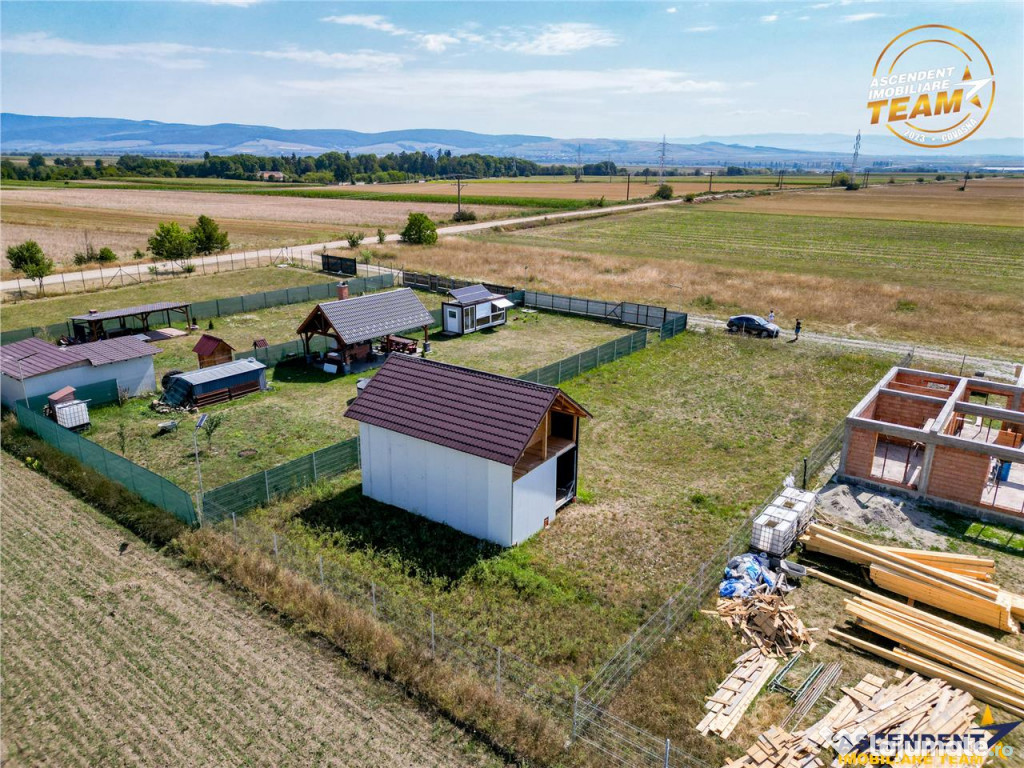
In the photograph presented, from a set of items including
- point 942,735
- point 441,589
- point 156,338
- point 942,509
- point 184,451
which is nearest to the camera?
point 942,735

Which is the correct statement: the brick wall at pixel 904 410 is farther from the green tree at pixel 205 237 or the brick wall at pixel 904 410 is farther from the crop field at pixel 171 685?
the green tree at pixel 205 237

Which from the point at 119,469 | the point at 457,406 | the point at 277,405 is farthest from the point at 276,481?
the point at 277,405

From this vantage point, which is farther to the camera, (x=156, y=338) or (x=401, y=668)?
(x=156, y=338)

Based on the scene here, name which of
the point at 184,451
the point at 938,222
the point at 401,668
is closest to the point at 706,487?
the point at 401,668

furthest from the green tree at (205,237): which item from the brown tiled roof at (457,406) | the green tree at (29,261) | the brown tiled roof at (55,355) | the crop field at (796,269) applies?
the brown tiled roof at (457,406)

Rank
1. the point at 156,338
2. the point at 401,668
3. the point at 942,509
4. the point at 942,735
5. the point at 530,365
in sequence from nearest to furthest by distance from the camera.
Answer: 1. the point at 942,735
2. the point at 401,668
3. the point at 942,509
4. the point at 530,365
5. the point at 156,338

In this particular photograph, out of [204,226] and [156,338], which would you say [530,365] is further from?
[204,226]

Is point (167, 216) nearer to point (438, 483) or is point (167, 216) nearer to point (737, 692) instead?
point (438, 483)
